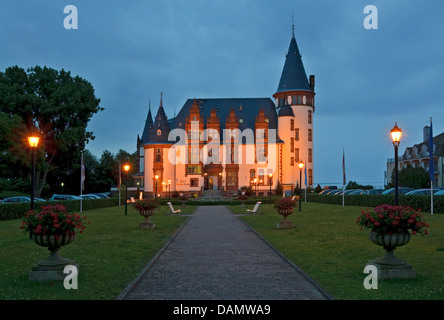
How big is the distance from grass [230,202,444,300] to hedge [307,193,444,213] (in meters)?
6.33

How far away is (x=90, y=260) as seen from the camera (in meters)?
12.8

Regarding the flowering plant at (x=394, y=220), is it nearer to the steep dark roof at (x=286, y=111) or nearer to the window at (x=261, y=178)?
the window at (x=261, y=178)

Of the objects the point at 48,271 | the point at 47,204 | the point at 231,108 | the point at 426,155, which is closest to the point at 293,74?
the point at 231,108

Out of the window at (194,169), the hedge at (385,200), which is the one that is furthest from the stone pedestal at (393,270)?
the window at (194,169)

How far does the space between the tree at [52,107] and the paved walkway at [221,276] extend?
3588 cm

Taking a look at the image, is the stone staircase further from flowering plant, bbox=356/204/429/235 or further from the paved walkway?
flowering plant, bbox=356/204/429/235

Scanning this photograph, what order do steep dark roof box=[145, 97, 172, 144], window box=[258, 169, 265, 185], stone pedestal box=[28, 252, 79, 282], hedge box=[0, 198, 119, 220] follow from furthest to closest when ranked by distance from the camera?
steep dark roof box=[145, 97, 172, 144]
window box=[258, 169, 265, 185]
hedge box=[0, 198, 119, 220]
stone pedestal box=[28, 252, 79, 282]

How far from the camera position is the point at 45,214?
10.0m

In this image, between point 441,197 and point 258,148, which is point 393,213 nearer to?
point 441,197

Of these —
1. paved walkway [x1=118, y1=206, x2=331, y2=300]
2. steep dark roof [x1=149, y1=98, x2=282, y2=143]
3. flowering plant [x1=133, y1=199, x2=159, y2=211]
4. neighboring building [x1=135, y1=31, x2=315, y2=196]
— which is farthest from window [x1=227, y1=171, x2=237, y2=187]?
paved walkway [x1=118, y1=206, x2=331, y2=300]

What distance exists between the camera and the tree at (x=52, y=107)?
154 ft

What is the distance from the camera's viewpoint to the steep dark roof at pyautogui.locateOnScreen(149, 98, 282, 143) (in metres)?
72.4

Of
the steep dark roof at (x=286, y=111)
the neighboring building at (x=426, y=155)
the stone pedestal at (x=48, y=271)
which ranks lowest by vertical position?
the stone pedestal at (x=48, y=271)

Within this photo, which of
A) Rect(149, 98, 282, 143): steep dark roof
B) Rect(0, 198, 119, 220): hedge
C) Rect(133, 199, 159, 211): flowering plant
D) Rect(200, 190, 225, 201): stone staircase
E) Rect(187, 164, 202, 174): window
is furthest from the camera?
Rect(149, 98, 282, 143): steep dark roof
